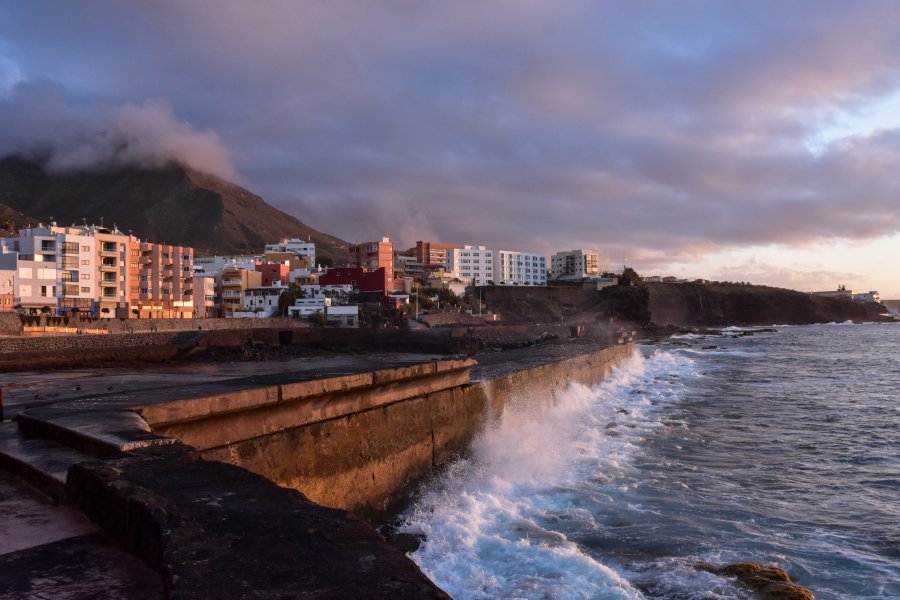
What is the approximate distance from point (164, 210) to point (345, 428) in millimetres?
189128

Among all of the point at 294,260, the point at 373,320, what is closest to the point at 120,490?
the point at 373,320

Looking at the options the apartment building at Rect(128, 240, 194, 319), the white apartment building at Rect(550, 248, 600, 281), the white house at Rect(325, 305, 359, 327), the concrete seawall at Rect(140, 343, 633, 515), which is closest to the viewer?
the concrete seawall at Rect(140, 343, 633, 515)

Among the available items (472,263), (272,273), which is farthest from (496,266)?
(272,273)

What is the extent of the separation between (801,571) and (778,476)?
4282mm

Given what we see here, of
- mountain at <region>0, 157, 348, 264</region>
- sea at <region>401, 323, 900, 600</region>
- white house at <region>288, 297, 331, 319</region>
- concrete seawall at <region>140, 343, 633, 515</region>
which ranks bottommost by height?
sea at <region>401, 323, 900, 600</region>

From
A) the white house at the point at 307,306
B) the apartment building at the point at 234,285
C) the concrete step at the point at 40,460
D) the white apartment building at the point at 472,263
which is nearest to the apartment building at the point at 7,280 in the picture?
the apartment building at the point at 234,285

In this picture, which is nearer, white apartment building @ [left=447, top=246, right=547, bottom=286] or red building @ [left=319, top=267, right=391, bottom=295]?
red building @ [left=319, top=267, right=391, bottom=295]

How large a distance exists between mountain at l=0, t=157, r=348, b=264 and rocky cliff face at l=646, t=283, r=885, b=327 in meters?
82.4

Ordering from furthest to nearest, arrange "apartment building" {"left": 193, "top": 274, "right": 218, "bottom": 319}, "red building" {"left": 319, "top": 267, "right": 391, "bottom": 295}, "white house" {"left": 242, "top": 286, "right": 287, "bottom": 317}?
"red building" {"left": 319, "top": 267, "right": 391, "bottom": 295}, "apartment building" {"left": 193, "top": 274, "right": 218, "bottom": 319}, "white house" {"left": 242, "top": 286, "right": 287, "bottom": 317}

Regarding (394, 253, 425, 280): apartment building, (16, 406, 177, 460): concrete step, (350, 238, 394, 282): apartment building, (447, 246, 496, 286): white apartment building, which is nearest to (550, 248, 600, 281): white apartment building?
(447, 246, 496, 286): white apartment building

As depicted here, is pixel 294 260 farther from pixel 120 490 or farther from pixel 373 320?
pixel 120 490

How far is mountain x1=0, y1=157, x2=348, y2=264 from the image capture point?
162 metres

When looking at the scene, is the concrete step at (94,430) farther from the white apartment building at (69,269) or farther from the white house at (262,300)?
the white house at (262,300)

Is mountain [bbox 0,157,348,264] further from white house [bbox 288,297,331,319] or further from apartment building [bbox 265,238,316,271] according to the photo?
white house [bbox 288,297,331,319]
